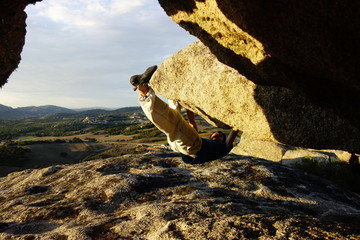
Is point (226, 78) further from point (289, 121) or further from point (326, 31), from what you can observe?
A: point (326, 31)

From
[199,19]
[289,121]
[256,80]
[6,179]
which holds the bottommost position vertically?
[6,179]

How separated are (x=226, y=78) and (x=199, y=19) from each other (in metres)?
3.87

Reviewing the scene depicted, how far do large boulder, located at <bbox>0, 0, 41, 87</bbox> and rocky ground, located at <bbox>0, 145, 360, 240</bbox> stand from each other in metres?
4.40

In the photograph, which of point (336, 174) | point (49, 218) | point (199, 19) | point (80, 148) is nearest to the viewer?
point (199, 19)

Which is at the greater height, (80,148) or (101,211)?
(101,211)

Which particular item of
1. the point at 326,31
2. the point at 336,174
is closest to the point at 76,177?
the point at 326,31

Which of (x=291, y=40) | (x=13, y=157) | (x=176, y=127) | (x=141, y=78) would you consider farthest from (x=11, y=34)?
(x=13, y=157)

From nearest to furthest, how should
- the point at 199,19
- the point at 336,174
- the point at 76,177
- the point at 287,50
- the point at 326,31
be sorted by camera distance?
the point at 326,31 < the point at 287,50 < the point at 199,19 < the point at 76,177 < the point at 336,174

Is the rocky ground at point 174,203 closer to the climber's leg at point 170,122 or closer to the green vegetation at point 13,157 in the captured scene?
the climber's leg at point 170,122

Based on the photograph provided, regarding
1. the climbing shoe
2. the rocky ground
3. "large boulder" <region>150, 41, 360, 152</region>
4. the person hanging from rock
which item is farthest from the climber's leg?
A: "large boulder" <region>150, 41, 360, 152</region>

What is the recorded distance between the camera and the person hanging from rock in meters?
6.24

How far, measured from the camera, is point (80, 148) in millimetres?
88750

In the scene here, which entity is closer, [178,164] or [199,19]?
[199,19]

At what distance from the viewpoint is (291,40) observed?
15.5 feet
